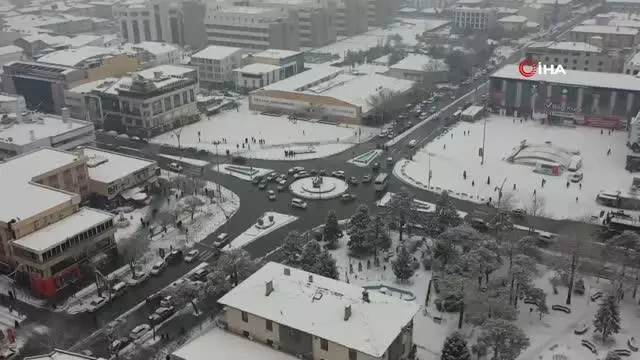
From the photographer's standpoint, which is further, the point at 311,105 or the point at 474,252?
the point at 311,105

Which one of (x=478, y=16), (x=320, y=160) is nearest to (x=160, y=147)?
(x=320, y=160)

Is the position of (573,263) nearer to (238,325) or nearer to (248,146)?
(238,325)

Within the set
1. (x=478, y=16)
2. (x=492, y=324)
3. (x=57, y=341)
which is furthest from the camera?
(x=478, y=16)

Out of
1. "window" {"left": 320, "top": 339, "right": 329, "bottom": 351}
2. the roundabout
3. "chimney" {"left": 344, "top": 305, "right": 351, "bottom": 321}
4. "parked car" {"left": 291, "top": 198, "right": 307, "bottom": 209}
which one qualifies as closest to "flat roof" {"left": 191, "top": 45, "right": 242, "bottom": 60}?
the roundabout

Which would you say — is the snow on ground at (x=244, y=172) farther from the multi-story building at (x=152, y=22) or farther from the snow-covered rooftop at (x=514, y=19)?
the snow-covered rooftop at (x=514, y=19)

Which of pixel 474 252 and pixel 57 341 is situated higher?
pixel 474 252

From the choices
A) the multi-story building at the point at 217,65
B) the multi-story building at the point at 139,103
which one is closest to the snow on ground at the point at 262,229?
the multi-story building at the point at 139,103

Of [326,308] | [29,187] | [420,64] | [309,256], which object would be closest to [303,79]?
[420,64]
